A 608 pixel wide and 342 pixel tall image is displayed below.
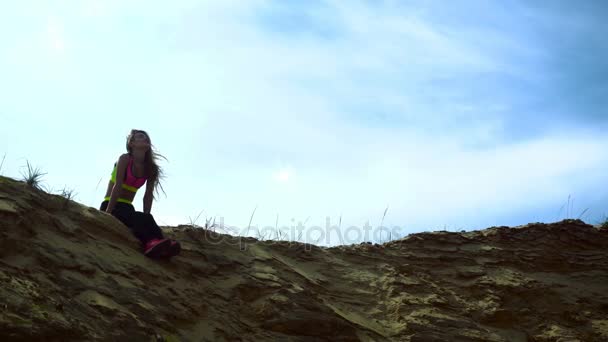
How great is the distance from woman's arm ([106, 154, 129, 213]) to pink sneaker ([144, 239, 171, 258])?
27.1 inches

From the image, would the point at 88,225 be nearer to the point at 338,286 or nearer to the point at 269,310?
the point at 269,310

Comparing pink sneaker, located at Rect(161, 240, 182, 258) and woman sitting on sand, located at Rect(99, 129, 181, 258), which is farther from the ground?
woman sitting on sand, located at Rect(99, 129, 181, 258)

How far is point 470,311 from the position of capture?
590 cm

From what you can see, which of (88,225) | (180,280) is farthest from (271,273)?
(88,225)

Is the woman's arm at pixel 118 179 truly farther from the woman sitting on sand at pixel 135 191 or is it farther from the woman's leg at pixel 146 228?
the woman's leg at pixel 146 228

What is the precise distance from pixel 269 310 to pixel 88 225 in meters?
1.76

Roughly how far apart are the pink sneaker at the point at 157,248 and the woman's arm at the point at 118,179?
688mm

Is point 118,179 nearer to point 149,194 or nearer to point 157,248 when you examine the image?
point 149,194

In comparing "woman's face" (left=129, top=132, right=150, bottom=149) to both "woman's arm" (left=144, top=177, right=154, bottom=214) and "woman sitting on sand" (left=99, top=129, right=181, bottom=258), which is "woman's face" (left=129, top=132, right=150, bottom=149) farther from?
"woman's arm" (left=144, top=177, right=154, bottom=214)

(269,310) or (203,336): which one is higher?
(269,310)

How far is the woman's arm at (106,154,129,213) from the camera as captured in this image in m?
5.05

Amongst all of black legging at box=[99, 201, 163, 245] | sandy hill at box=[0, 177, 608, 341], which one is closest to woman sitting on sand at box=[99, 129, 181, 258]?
black legging at box=[99, 201, 163, 245]

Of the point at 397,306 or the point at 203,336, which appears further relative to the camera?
the point at 397,306

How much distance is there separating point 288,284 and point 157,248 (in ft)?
4.37
